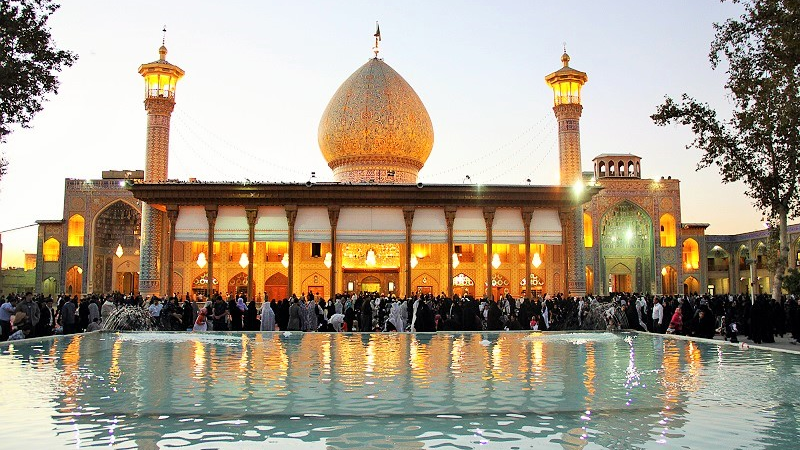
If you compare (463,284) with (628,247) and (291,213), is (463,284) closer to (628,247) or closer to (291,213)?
(291,213)

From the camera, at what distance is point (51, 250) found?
40625 mm

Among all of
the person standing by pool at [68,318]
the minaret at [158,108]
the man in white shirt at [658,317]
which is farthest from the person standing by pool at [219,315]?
the minaret at [158,108]

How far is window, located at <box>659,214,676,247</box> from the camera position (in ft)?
135

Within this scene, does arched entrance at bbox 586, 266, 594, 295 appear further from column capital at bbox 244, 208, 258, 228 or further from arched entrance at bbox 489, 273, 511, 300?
column capital at bbox 244, 208, 258, 228

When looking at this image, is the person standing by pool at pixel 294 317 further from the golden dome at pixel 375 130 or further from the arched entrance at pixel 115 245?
the arched entrance at pixel 115 245

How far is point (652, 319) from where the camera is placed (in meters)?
19.2

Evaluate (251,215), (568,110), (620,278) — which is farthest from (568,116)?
(620,278)

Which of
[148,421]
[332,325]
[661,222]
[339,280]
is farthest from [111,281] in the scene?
[148,421]

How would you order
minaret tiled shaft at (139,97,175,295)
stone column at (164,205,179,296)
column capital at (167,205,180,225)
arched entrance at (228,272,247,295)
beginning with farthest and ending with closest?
arched entrance at (228,272,247,295)
minaret tiled shaft at (139,97,175,295)
column capital at (167,205,180,225)
stone column at (164,205,179,296)

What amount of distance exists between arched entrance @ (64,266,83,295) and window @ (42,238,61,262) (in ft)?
4.25

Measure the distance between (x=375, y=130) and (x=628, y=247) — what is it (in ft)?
60.4

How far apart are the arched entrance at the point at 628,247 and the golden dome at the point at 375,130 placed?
14.7 m

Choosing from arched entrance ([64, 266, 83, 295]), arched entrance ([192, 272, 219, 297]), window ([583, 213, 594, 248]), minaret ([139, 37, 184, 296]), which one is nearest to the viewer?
minaret ([139, 37, 184, 296])

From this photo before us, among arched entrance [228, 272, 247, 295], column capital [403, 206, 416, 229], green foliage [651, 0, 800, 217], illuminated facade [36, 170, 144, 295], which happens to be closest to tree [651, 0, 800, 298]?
green foliage [651, 0, 800, 217]
